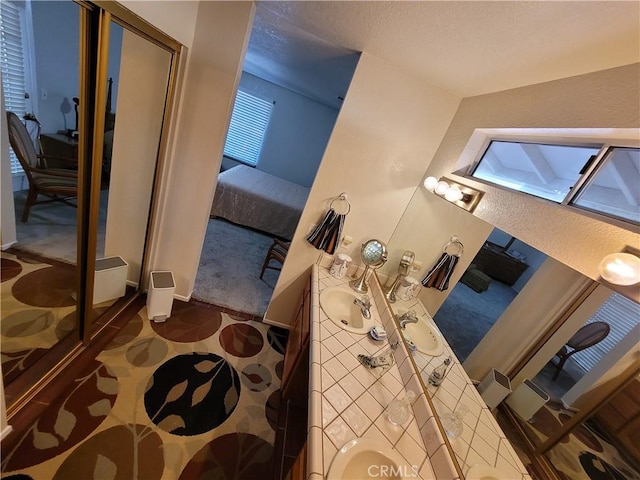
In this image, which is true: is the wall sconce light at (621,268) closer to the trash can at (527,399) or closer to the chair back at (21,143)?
the trash can at (527,399)

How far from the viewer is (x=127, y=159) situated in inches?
74.1

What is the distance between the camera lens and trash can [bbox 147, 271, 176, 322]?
2.03 meters

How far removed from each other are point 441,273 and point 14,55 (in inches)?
96.6

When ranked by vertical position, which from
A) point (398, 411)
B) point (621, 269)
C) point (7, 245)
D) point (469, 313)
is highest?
point (621, 269)

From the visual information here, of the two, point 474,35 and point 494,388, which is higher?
point 474,35

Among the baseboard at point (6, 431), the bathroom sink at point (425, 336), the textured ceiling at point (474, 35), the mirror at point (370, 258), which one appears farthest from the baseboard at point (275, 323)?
the textured ceiling at point (474, 35)

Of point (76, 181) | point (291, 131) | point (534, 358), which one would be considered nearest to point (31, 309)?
point (76, 181)

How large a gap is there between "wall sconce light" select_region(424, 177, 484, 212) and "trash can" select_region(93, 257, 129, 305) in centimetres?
253

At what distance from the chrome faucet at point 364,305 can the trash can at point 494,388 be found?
79 centimetres

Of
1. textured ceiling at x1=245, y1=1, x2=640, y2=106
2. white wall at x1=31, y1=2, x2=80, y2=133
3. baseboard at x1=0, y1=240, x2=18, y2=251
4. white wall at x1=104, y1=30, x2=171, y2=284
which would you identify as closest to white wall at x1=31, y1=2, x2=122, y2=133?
white wall at x1=31, y1=2, x2=80, y2=133

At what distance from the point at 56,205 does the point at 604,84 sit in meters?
→ 2.94

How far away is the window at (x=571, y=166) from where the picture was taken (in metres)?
0.91

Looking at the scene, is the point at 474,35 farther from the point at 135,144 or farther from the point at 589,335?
the point at 135,144

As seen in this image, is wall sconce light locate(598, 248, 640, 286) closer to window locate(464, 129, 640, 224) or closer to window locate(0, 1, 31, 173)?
window locate(464, 129, 640, 224)
